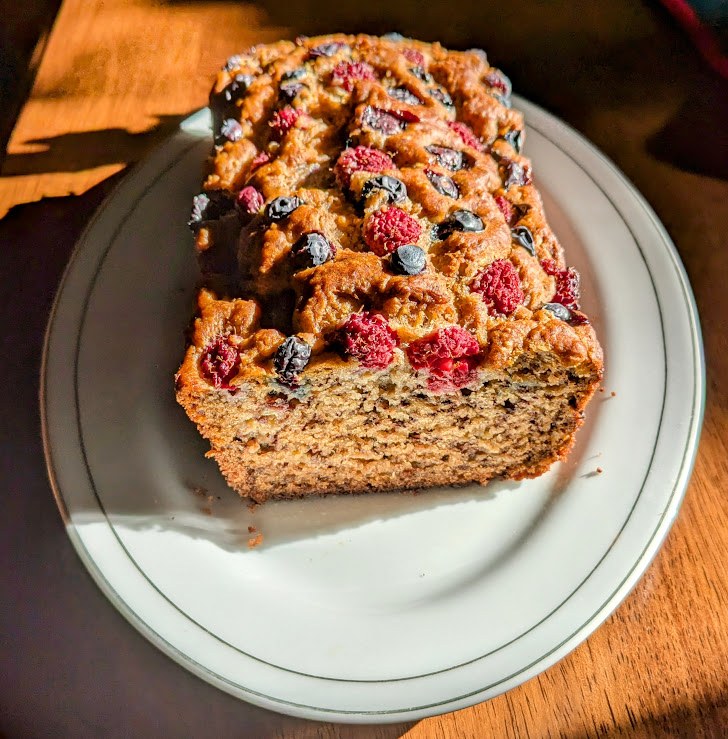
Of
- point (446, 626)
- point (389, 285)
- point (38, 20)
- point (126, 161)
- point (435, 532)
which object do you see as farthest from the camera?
point (38, 20)

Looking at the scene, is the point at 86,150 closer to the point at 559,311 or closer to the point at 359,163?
the point at 359,163

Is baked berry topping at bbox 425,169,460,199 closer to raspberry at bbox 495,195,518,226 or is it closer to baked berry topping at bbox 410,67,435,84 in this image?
raspberry at bbox 495,195,518,226

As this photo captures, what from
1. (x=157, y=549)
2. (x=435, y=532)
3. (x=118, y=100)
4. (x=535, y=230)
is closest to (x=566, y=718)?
(x=435, y=532)

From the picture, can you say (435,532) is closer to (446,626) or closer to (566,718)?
(446,626)

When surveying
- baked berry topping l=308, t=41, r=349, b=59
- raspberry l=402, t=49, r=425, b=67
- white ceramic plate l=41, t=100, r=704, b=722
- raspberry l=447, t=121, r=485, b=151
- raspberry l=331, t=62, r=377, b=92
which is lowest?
white ceramic plate l=41, t=100, r=704, b=722

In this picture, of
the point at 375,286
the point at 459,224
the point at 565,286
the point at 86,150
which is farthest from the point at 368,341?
the point at 86,150

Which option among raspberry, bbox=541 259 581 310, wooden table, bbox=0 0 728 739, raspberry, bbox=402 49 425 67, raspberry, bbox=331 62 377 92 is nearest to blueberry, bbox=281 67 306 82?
raspberry, bbox=331 62 377 92

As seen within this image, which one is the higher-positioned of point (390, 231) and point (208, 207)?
point (390, 231)
